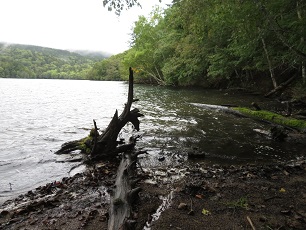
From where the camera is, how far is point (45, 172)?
6895mm

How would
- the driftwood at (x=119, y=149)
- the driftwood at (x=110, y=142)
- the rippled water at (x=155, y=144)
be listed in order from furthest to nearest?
the driftwood at (x=110, y=142), the rippled water at (x=155, y=144), the driftwood at (x=119, y=149)

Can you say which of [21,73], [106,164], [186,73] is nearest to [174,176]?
[106,164]

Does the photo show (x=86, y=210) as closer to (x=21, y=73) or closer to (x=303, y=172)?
(x=303, y=172)

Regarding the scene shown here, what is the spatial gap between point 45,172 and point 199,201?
5.07 metres

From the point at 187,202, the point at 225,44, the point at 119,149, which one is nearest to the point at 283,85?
the point at 225,44

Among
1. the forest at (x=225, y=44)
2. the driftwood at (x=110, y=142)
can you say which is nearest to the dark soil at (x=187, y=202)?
the driftwood at (x=110, y=142)

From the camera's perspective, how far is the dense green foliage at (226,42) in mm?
10359

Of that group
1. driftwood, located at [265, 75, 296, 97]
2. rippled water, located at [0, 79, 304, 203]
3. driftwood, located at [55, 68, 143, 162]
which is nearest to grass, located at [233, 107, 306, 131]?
rippled water, located at [0, 79, 304, 203]

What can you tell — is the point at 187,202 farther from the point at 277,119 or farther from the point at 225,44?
the point at 225,44

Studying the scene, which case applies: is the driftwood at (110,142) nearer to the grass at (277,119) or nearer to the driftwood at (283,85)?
the grass at (277,119)

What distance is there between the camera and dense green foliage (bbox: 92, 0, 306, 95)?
10.4 metres

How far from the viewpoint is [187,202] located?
466 cm

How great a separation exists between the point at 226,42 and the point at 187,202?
27277 mm

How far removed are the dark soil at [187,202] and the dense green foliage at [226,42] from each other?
22.8 feet
